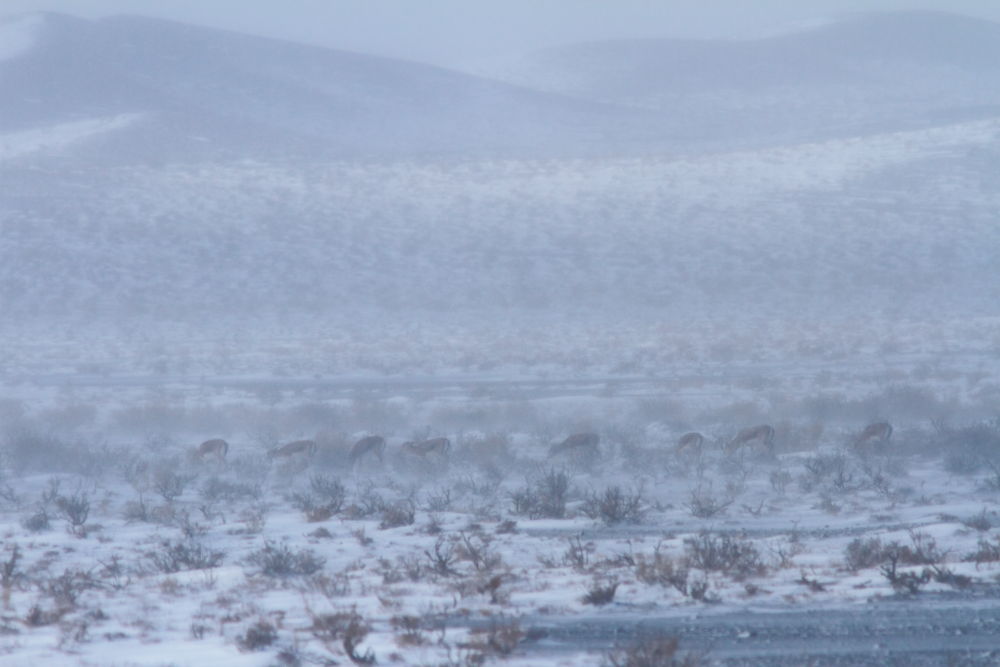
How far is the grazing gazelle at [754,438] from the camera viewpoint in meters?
13.9

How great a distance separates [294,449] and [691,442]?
5658 millimetres

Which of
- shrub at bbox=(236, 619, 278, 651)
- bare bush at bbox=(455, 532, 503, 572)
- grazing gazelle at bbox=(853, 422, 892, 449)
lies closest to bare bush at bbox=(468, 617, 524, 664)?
shrub at bbox=(236, 619, 278, 651)

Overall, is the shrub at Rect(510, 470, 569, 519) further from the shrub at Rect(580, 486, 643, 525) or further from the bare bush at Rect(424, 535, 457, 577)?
the bare bush at Rect(424, 535, 457, 577)

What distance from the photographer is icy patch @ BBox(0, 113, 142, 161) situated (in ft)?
168

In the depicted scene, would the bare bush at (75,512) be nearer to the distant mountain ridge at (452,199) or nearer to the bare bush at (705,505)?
the bare bush at (705,505)

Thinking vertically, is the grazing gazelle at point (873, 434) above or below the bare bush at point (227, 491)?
Result: above

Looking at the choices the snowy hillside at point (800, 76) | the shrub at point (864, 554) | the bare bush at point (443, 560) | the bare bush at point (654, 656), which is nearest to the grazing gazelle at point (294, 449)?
the bare bush at point (443, 560)

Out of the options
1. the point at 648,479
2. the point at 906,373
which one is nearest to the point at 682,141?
the point at 906,373

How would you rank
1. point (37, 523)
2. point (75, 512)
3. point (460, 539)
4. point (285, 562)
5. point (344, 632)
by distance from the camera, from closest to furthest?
point (344, 632), point (285, 562), point (460, 539), point (37, 523), point (75, 512)

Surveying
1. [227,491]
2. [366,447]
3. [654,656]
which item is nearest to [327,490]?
[227,491]

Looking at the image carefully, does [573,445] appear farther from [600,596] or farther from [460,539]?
[600,596]

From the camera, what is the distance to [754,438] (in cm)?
1415

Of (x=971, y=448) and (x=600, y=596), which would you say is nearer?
(x=600, y=596)

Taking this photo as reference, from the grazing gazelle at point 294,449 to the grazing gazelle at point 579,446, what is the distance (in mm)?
3486
